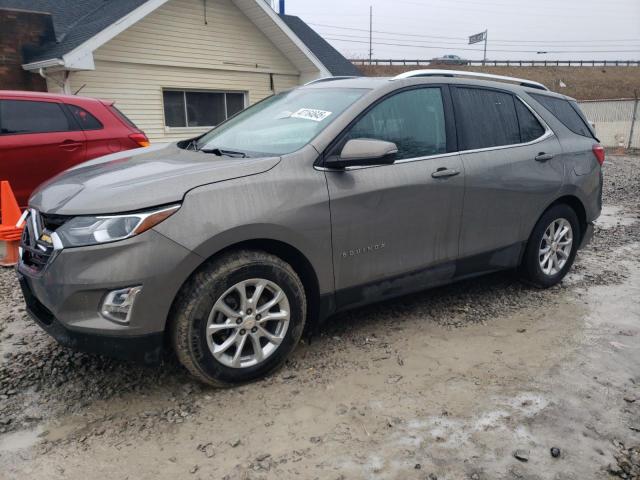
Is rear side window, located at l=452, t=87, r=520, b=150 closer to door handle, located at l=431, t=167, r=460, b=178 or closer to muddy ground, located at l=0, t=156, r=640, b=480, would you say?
door handle, located at l=431, t=167, r=460, b=178

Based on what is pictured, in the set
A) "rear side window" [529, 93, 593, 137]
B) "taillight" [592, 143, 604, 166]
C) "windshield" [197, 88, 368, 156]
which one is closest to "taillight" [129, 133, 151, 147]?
"windshield" [197, 88, 368, 156]

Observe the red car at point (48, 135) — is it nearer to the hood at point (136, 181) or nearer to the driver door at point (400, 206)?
the hood at point (136, 181)

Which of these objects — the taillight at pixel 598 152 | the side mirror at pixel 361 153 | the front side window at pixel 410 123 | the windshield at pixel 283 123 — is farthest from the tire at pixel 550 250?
the windshield at pixel 283 123

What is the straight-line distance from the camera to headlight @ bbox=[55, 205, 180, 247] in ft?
8.27

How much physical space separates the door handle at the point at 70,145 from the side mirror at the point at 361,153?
4367mm

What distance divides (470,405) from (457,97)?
2.23 metres

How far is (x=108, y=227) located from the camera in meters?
2.53

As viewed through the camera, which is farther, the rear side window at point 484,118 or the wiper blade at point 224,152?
the rear side window at point 484,118

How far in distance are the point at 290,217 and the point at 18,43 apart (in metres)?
10.4

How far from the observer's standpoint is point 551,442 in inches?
100

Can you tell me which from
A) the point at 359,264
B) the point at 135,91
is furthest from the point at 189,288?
the point at 135,91

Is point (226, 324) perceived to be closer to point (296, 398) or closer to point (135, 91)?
point (296, 398)

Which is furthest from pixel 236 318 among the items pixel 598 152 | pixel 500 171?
pixel 598 152

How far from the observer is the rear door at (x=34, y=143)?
19.4 ft
